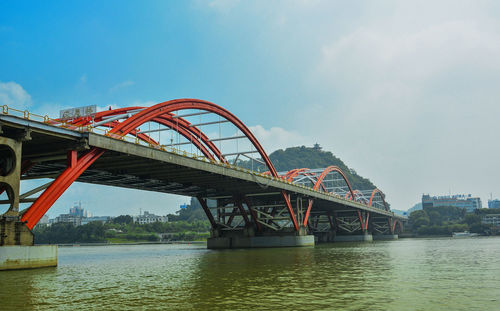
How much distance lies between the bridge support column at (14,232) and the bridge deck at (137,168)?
5.16 ft

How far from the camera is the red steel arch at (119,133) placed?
103 ft

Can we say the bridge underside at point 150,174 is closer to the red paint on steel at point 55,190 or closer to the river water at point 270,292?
the red paint on steel at point 55,190

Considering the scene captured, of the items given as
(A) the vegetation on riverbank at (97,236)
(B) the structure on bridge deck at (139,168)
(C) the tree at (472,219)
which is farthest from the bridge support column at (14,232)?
(C) the tree at (472,219)

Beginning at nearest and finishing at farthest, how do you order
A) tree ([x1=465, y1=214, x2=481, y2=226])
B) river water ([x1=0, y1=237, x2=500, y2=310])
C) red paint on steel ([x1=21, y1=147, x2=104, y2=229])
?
river water ([x1=0, y1=237, x2=500, y2=310])
red paint on steel ([x1=21, y1=147, x2=104, y2=229])
tree ([x1=465, y1=214, x2=481, y2=226])

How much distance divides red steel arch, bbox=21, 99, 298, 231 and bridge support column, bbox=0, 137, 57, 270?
85 centimetres

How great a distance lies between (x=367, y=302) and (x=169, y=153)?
113ft

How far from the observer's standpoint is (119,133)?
43.8 metres

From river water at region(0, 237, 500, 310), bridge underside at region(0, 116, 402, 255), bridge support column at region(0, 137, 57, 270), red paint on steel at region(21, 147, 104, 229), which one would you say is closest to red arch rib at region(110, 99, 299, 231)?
bridge underside at region(0, 116, 402, 255)

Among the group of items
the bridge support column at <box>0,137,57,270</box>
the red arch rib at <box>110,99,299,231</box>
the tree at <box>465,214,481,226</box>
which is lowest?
the tree at <box>465,214,481,226</box>

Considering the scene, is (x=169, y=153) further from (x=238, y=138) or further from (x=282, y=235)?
(x=282, y=235)

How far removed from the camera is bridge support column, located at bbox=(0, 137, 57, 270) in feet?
94.9

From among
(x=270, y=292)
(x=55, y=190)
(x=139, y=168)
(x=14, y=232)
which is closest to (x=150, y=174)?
(x=139, y=168)

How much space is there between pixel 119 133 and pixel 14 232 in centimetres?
1631

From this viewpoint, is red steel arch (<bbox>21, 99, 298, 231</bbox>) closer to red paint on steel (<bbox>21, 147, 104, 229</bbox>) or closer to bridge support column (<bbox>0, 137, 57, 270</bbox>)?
red paint on steel (<bbox>21, 147, 104, 229</bbox>)
